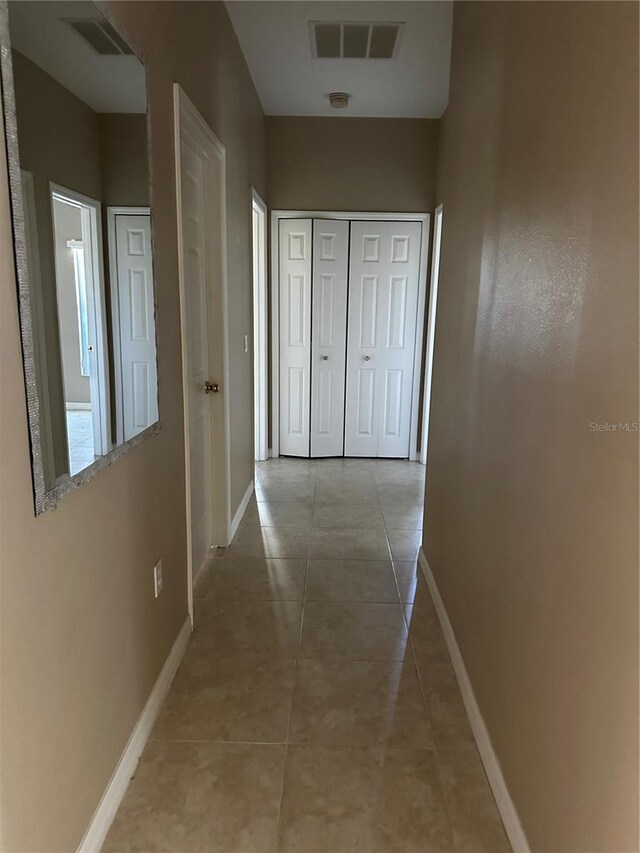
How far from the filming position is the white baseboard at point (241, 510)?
3396 mm

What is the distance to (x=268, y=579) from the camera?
2.87m

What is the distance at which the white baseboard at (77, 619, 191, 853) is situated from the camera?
1417 millimetres

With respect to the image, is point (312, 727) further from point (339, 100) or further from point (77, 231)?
point (339, 100)

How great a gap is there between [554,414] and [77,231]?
3.85ft

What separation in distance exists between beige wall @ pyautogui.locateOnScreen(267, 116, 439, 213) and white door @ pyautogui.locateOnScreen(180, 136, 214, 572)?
2.10 metres

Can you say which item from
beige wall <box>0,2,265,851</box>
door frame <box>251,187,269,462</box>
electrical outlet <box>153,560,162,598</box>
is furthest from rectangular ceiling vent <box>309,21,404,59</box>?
electrical outlet <box>153,560,162,598</box>

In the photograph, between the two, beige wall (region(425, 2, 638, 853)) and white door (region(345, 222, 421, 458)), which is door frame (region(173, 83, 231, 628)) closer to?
beige wall (region(425, 2, 638, 853))

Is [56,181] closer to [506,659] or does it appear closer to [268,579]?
[506,659]

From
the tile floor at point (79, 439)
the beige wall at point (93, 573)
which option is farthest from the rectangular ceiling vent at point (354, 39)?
the tile floor at point (79, 439)

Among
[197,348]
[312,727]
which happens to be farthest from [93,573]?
[197,348]

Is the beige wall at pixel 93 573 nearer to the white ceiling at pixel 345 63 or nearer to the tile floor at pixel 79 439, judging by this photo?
the tile floor at pixel 79 439

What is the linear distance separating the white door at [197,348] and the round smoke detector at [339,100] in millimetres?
1832

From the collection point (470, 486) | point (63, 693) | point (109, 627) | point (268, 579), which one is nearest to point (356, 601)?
point (268, 579)

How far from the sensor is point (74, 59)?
1.23 m
